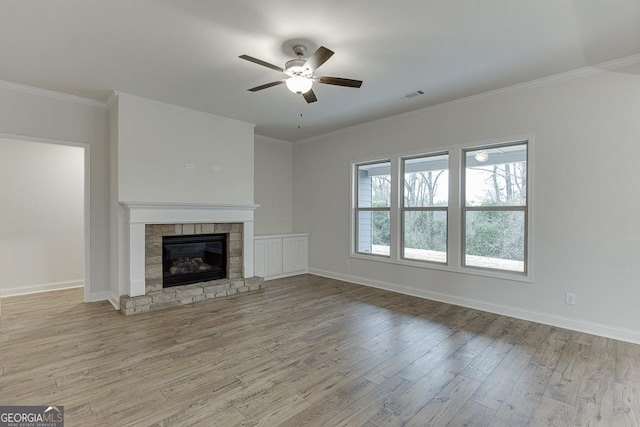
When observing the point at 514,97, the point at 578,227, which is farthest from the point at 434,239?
the point at 514,97

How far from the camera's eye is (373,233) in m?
5.73

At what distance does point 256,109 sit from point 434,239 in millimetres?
3483

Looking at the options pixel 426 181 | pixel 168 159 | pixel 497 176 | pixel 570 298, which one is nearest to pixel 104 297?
pixel 168 159

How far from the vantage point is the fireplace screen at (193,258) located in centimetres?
474

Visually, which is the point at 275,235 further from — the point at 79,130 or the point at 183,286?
the point at 79,130

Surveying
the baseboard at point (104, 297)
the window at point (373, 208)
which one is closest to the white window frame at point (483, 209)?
the window at point (373, 208)

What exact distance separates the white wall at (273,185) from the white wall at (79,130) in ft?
8.68

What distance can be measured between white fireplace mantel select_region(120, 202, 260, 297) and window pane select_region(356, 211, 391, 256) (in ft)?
7.40

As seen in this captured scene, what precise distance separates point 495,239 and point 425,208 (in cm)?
110

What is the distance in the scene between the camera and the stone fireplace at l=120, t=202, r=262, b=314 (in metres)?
4.20

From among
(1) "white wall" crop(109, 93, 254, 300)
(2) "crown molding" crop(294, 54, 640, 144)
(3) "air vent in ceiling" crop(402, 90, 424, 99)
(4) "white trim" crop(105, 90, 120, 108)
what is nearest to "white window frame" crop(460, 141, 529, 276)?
(2) "crown molding" crop(294, 54, 640, 144)

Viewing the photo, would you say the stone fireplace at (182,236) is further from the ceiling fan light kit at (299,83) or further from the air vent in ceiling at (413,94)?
the air vent in ceiling at (413,94)

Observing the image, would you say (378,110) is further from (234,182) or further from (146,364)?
(146,364)

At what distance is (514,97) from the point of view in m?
3.94
